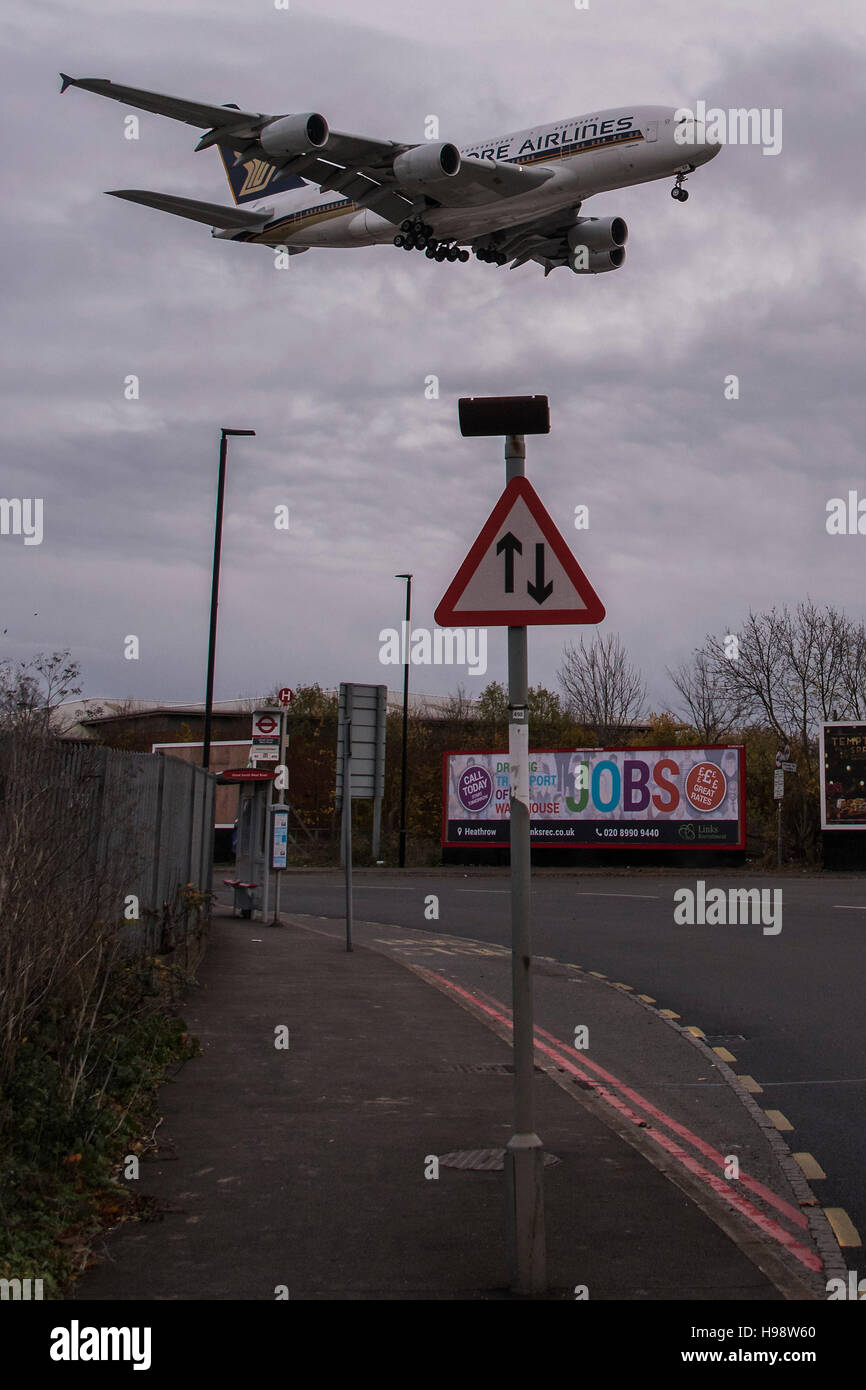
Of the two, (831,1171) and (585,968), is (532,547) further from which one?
(585,968)

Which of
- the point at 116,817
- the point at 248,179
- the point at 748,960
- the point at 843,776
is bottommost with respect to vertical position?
the point at 748,960

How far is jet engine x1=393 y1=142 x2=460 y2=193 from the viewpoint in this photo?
78.4 feet

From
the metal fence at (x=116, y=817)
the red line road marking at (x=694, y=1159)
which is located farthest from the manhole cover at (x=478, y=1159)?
the metal fence at (x=116, y=817)

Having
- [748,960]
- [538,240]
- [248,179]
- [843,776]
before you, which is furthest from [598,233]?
[748,960]

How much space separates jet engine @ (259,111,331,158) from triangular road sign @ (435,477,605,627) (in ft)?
67.4

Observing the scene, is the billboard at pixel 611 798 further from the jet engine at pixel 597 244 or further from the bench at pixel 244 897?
the bench at pixel 244 897

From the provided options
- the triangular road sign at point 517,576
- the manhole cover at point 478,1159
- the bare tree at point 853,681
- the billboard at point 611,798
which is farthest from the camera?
the bare tree at point 853,681

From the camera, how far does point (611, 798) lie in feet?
126

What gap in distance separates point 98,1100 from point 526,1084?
2.82 meters

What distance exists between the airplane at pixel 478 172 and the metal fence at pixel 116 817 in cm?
1440

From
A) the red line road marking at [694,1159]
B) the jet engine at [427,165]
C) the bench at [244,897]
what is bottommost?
Answer: the red line road marking at [694,1159]

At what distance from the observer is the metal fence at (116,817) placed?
311 inches

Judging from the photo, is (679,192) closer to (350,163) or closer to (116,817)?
(350,163)

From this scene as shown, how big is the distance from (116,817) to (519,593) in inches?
201
